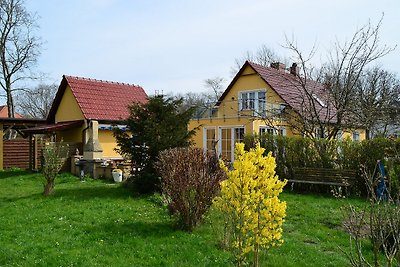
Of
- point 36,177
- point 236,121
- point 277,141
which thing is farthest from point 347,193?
point 36,177

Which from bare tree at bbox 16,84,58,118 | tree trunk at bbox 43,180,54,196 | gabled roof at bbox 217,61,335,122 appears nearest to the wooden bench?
gabled roof at bbox 217,61,335,122

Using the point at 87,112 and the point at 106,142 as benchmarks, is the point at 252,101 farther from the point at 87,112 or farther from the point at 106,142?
the point at 87,112

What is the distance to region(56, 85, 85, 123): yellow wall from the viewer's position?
2095cm

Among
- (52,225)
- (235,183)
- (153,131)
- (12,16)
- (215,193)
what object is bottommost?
(52,225)

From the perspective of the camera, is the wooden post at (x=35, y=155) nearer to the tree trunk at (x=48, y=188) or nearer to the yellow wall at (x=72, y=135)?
the yellow wall at (x=72, y=135)

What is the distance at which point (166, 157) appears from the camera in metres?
8.62

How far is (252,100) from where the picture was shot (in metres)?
21.8

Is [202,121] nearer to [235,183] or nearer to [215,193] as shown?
[215,193]

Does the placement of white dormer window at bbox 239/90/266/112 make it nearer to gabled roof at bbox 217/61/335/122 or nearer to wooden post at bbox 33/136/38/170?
gabled roof at bbox 217/61/335/122

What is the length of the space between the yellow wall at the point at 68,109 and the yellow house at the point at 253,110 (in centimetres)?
645

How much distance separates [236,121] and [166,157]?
463 inches

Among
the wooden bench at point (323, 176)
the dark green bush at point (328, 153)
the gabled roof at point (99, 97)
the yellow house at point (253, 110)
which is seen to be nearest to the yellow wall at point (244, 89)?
the yellow house at point (253, 110)

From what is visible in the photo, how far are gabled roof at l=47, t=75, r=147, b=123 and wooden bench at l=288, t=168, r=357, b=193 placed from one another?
32.6 ft

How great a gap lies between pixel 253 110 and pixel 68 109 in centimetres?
1083
